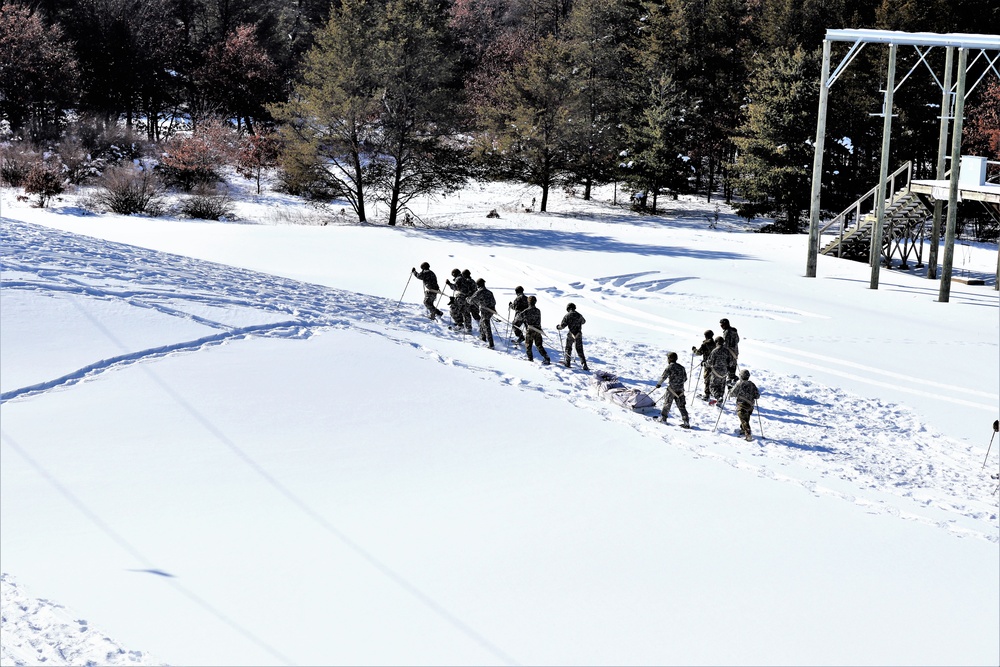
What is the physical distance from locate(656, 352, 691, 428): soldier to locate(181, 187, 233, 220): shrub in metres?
24.4

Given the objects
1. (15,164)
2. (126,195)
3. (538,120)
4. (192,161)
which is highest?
(538,120)

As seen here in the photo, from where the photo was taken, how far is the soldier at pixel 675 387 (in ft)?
53.4

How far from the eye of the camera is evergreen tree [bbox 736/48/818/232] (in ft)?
138

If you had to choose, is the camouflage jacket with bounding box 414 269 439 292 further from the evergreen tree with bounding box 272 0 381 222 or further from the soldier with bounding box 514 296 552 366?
the evergreen tree with bounding box 272 0 381 222

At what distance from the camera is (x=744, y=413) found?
52.2ft

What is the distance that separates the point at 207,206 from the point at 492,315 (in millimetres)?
19405

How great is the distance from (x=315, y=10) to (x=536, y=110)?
24.6 metres

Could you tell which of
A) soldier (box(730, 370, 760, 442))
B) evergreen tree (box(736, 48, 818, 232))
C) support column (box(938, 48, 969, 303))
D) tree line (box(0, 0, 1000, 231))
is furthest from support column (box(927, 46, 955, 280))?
soldier (box(730, 370, 760, 442))

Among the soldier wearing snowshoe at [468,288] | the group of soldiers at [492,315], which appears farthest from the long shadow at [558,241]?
the soldier wearing snowshoe at [468,288]

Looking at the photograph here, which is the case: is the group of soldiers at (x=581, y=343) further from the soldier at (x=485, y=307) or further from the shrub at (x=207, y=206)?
the shrub at (x=207, y=206)

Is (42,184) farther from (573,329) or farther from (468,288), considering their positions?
(573,329)

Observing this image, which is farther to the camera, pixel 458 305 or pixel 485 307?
pixel 458 305

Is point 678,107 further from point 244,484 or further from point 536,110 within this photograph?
point 244,484

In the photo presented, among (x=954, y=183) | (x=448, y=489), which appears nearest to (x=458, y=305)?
(x=448, y=489)
